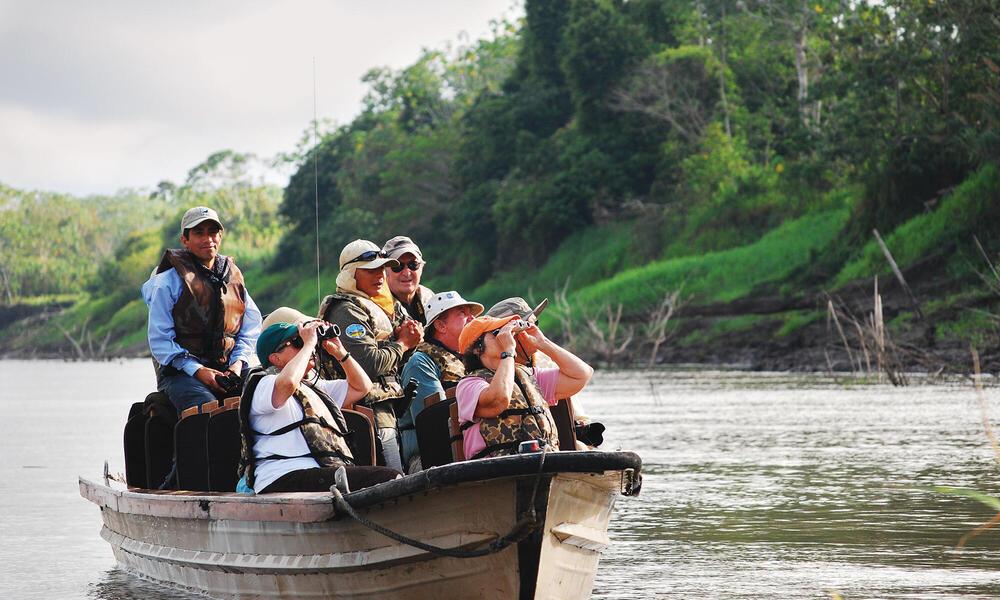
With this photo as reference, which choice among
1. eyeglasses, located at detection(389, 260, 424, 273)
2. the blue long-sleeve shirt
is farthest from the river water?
eyeglasses, located at detection(389, 260, 424, 273)

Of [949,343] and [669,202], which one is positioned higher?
[669,202]

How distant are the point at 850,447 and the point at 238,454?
10335 millimetres

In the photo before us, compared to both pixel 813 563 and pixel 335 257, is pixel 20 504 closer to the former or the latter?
pixel 813 563

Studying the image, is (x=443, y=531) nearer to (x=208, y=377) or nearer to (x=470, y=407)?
(x=470, y=407)

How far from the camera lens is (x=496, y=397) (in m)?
6.74

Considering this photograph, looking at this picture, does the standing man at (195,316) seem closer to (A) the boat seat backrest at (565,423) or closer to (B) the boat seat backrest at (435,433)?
(B) the boat seat backrest at (435,433)

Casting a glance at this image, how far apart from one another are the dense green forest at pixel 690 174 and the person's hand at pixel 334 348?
49.8ft

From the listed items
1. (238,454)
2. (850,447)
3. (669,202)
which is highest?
(669,202)

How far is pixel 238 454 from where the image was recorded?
318 inches

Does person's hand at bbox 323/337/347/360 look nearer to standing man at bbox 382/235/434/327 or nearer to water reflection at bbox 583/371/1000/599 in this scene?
standing man at bbox 382/235/434/327

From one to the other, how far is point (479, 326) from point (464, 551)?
1113 mm

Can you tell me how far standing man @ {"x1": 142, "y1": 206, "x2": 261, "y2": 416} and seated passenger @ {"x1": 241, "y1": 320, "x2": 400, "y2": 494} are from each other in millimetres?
1480

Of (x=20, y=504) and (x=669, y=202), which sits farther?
(x=669, y=202)

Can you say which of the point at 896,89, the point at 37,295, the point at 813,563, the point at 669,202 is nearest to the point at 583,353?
the point at 896,89
